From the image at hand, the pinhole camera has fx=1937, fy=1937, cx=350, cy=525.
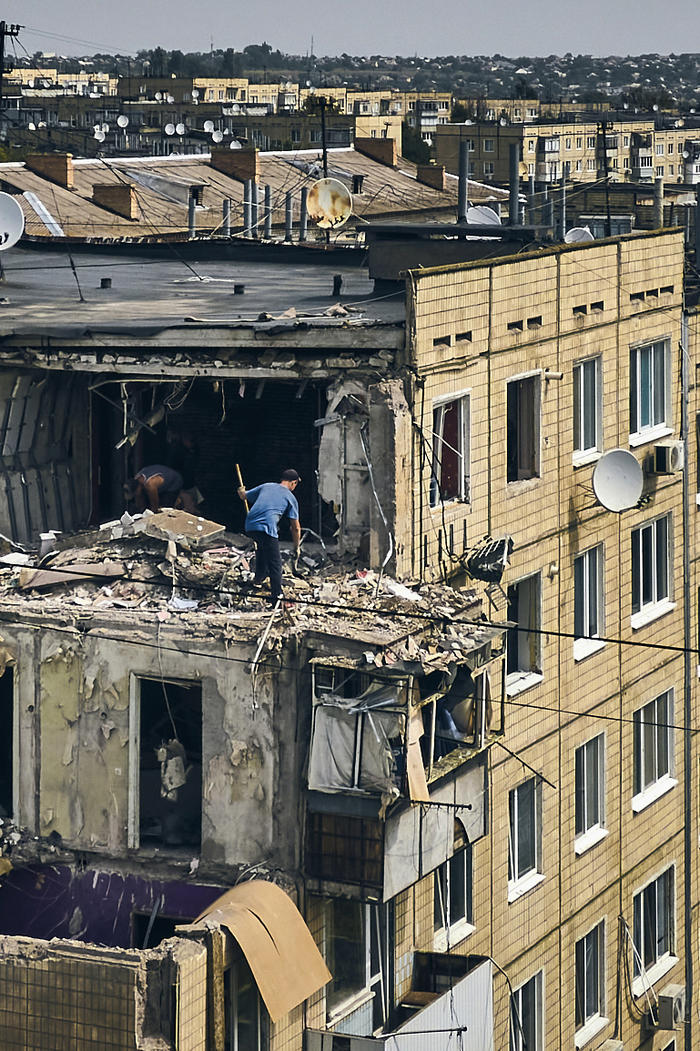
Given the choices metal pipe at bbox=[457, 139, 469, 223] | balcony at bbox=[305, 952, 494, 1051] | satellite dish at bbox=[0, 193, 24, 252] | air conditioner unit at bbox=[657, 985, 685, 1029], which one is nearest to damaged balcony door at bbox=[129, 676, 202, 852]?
balcony at bbox=[305, 952, 494, 1051]

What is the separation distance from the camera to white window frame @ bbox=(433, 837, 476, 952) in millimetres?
27578

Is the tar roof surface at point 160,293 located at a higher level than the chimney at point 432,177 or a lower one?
Answer: lower

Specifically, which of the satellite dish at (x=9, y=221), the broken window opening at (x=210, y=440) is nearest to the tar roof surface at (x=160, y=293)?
the satellite dish at (x=9, y=221)

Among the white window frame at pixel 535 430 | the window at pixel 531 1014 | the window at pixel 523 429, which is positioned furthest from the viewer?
the window at pixel 531 1014

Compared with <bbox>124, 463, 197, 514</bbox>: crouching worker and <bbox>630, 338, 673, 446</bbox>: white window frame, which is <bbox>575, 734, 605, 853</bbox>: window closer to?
<bbox>630, 338, 673, 446</bbox>: white window frame

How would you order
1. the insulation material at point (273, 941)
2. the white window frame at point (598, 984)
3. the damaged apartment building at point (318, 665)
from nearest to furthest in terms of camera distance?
the insulation material at point (273, 941), the damaged apartment building at point (318, 665), the white window frame at point (598, 984)

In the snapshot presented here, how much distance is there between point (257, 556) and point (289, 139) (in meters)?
133

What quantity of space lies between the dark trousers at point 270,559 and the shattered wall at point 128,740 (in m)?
1.04

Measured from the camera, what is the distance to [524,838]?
30.0m

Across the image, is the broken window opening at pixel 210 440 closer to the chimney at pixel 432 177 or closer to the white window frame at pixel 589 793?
the white window frame at pixel 589 793

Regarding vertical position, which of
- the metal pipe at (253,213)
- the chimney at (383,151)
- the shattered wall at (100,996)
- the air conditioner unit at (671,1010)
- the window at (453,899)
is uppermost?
the chimney at (383,151)

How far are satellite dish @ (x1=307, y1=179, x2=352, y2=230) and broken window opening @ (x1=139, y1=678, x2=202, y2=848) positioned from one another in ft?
58.0

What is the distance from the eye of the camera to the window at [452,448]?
26.4 m

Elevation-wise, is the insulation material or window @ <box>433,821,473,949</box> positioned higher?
the insulation material
